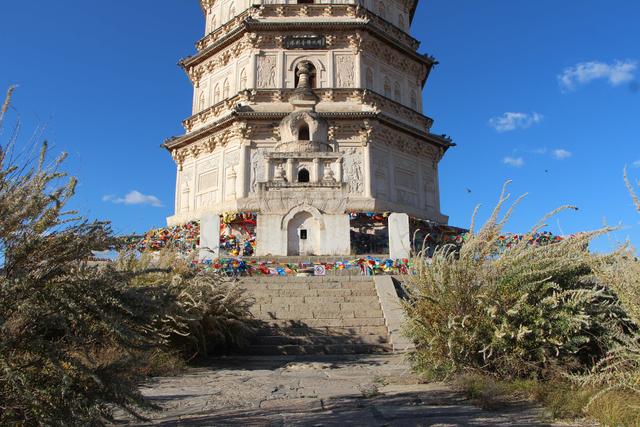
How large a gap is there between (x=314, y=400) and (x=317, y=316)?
16.8 feet

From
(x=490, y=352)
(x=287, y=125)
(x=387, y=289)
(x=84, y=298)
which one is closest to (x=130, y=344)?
(x=84, y=298)

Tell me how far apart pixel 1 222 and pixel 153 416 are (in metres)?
1.79

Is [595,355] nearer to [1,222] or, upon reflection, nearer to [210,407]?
[210,407]

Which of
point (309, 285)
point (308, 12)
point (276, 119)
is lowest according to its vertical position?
point (309, 285)

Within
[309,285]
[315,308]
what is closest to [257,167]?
[309,285]

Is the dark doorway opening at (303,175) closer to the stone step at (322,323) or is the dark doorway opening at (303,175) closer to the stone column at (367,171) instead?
the stone column at (367,171)

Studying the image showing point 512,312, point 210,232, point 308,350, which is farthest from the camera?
point 210,232

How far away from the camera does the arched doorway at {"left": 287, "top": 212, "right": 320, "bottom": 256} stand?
48.6 feet

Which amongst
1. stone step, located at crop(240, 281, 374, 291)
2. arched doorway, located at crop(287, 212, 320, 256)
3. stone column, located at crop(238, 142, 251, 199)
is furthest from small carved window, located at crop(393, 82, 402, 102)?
stone step, located at crop(240, 281, 374, 291)

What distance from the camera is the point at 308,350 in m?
7.96

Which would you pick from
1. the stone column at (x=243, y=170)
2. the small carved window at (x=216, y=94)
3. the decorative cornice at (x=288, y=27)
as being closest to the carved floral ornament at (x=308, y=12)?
the decorative cornice at (x=288, y=27)

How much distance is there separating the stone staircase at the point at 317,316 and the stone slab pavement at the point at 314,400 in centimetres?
158

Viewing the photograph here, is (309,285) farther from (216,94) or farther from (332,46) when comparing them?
(216,94)

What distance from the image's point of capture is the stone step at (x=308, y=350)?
7.92 metres
